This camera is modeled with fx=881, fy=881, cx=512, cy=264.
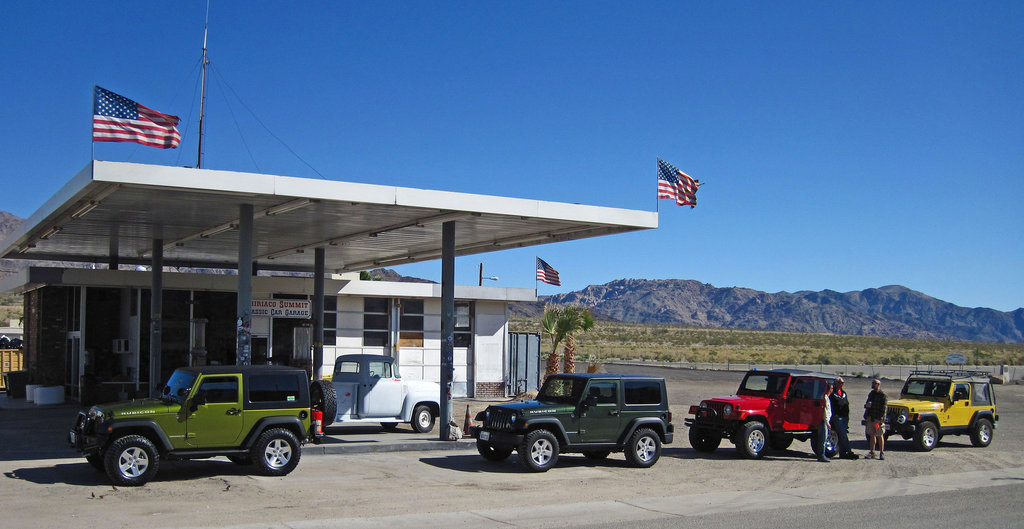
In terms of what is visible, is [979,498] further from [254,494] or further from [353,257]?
[353,257]

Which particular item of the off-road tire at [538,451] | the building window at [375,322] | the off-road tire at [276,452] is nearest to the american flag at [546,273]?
the building window at [375,322]

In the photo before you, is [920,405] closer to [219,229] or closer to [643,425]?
[643,425]

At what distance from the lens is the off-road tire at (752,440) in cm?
1731

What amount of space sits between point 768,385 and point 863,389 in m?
29.6

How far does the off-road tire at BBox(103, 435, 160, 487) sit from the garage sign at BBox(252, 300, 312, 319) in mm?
14794

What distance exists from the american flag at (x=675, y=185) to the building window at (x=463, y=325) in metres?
11.7

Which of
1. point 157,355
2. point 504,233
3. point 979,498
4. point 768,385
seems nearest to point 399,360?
point 157,355

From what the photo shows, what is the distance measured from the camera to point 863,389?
44.8m

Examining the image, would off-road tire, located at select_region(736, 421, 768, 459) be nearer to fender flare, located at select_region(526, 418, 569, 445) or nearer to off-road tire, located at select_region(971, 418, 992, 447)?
fender flare, located at select_region(526, 418, 569, 445)

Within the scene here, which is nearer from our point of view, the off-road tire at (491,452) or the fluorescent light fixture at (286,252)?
the off-road tire at (491,452)

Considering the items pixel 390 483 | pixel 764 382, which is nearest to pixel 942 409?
pixel 764 382

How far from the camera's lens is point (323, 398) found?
15.8m

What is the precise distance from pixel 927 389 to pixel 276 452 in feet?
50.1

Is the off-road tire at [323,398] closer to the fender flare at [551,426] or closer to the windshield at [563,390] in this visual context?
the fender flare at [551,426]
